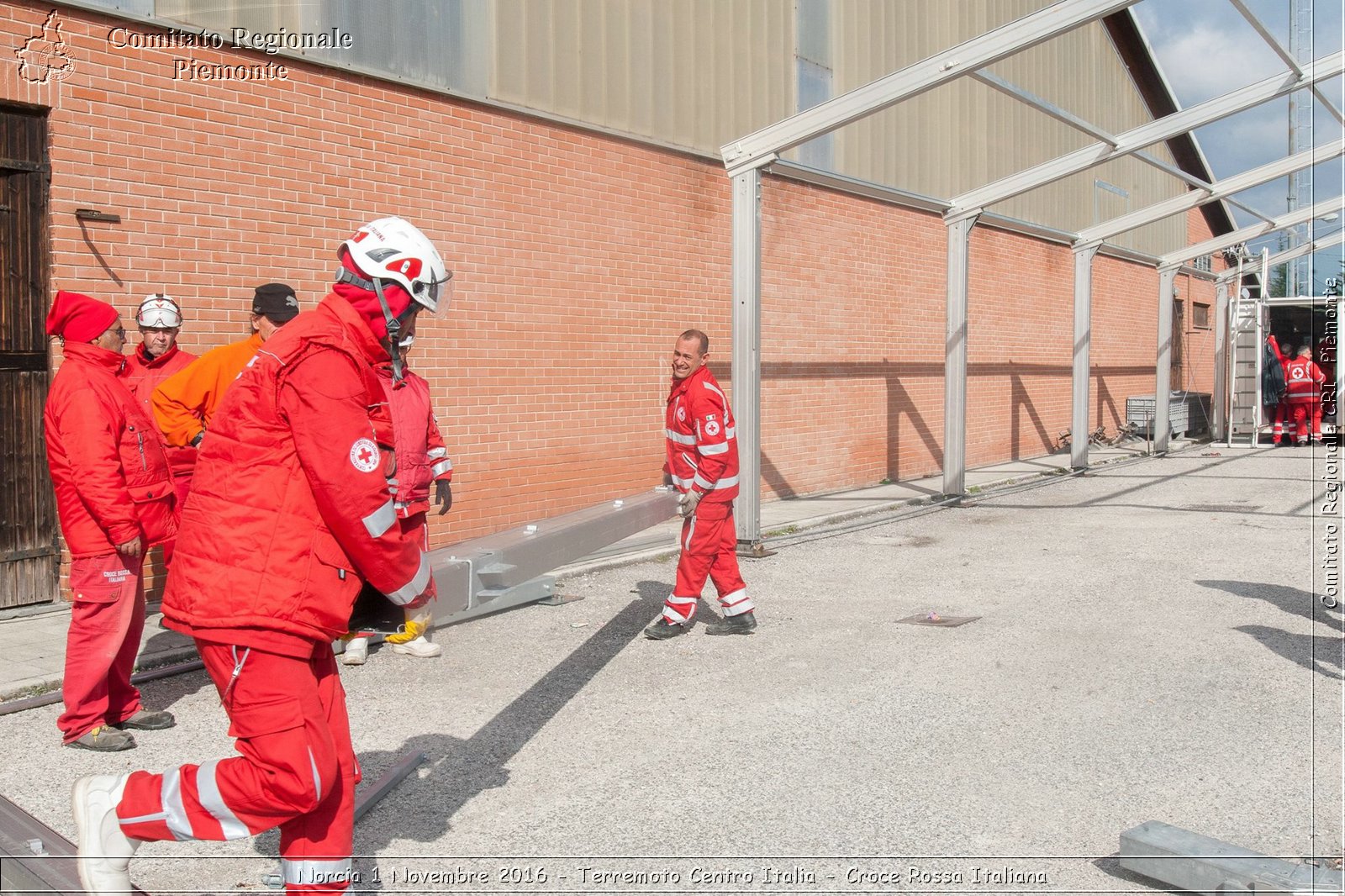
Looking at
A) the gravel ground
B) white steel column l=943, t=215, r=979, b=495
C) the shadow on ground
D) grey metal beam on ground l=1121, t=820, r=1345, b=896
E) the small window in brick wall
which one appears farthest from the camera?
the small window in brick wall

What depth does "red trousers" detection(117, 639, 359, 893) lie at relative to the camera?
288 cm

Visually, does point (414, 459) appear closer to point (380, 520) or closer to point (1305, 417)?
point (380, 520)

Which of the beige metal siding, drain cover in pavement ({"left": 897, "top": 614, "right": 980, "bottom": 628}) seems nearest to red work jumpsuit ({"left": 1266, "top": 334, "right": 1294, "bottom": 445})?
the beige metal siding

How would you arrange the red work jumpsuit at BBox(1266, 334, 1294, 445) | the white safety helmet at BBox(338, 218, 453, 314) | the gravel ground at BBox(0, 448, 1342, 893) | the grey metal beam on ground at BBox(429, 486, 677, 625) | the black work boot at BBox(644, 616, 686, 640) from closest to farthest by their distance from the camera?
1. the white safety helmet at BBox(338, 218, 453, 314)
2. the grey metal beam on ground at BBox(429, 486, 677, 625)
3. the gravel ground at BBox(0, 448, 1342, 893)
4. the black work boot at BBox(644, 616, 686, 640)
5. the red work jumpsuit at BBox(1266, 334, 1294, 445)

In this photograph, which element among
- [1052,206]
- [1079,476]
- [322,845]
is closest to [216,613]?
[322,845]

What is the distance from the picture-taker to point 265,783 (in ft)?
9.45

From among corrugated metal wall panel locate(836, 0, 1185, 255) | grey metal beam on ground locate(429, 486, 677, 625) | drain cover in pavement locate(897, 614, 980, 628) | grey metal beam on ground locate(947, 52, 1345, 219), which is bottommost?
drain cover in pavement locate(897, 614, 980, 628)

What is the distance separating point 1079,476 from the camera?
17266 millimetres

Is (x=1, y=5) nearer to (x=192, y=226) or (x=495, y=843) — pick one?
(x=192, y=226)

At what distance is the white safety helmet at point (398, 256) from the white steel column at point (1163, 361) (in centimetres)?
2045

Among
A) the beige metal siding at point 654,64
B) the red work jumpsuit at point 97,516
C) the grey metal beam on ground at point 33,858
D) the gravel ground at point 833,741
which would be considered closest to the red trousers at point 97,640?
the red work jumpsuit at point 97,516

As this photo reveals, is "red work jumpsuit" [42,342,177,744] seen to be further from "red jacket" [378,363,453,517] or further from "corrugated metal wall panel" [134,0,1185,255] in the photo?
"corrugated metal wall panel" [134,0,1185,255]

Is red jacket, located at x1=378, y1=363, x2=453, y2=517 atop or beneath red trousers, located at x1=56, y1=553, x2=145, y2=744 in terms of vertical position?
atop

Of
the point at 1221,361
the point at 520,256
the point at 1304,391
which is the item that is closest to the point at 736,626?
the point at 520,256
